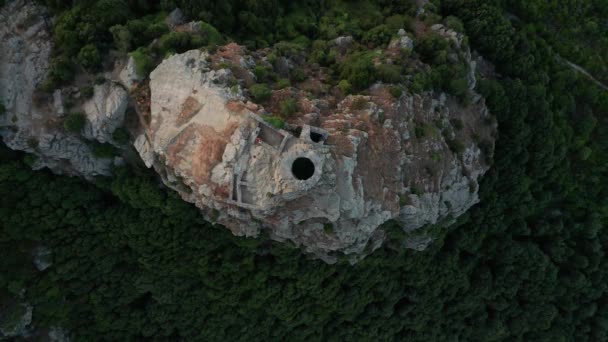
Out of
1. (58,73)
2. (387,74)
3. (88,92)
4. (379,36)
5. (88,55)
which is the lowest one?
(88,92)

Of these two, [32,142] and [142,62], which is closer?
[142,62]

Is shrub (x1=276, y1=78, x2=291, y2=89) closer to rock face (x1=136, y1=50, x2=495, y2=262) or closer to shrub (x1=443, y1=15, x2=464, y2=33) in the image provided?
rock face (x1=136, y1=50, x2=495, y2=262)

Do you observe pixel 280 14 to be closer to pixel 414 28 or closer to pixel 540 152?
pixel 414 28

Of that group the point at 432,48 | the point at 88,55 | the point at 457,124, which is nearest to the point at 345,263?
the point at 457,124

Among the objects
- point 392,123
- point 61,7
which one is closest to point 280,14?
point 392,123

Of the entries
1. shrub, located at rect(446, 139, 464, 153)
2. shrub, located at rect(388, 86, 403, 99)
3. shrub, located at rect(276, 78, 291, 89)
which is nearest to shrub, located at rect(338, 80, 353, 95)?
shrub, located at rect(388, 86, 403, 99)

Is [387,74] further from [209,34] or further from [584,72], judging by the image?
[584,72]

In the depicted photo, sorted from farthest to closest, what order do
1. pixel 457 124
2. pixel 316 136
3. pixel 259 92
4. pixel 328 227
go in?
pixel 457 124 < pixel 328 227 < pixel 259 92 < pixel 316 136
